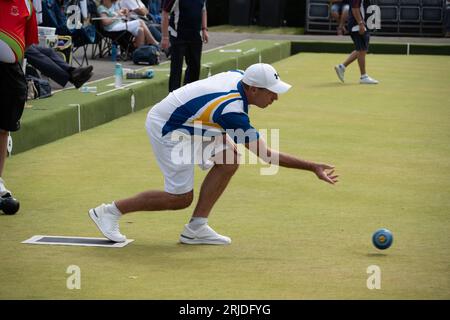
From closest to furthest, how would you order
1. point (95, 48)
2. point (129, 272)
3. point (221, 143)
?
1. point (129, 272)
2. point (221, 143)
3. point (95, 48)

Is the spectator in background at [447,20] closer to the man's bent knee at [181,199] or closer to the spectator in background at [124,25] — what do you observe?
the spectator in background at [124,25]

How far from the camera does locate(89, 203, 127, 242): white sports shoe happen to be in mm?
5367

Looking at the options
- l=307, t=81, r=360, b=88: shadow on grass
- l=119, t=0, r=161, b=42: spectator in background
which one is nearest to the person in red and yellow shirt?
l=307, t=81, r=360, b=88: shadow on grass

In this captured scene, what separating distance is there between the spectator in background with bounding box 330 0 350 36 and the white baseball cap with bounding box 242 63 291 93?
1696 centimetres

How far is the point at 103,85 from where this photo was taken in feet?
35.2

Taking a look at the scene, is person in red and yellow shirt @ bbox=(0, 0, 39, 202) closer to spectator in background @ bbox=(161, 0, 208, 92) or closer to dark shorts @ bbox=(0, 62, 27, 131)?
dark shorts @ bbox=(0, 62, 27, 131)

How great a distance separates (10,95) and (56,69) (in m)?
3.58

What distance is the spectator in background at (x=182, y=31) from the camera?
409 inches

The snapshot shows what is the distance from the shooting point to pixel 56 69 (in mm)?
9570

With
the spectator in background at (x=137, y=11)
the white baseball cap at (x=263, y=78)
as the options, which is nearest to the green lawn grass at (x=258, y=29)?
the spectator in background at (x=137, y=11)

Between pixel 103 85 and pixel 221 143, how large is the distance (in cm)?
556

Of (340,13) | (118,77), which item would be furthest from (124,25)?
(340,13)
